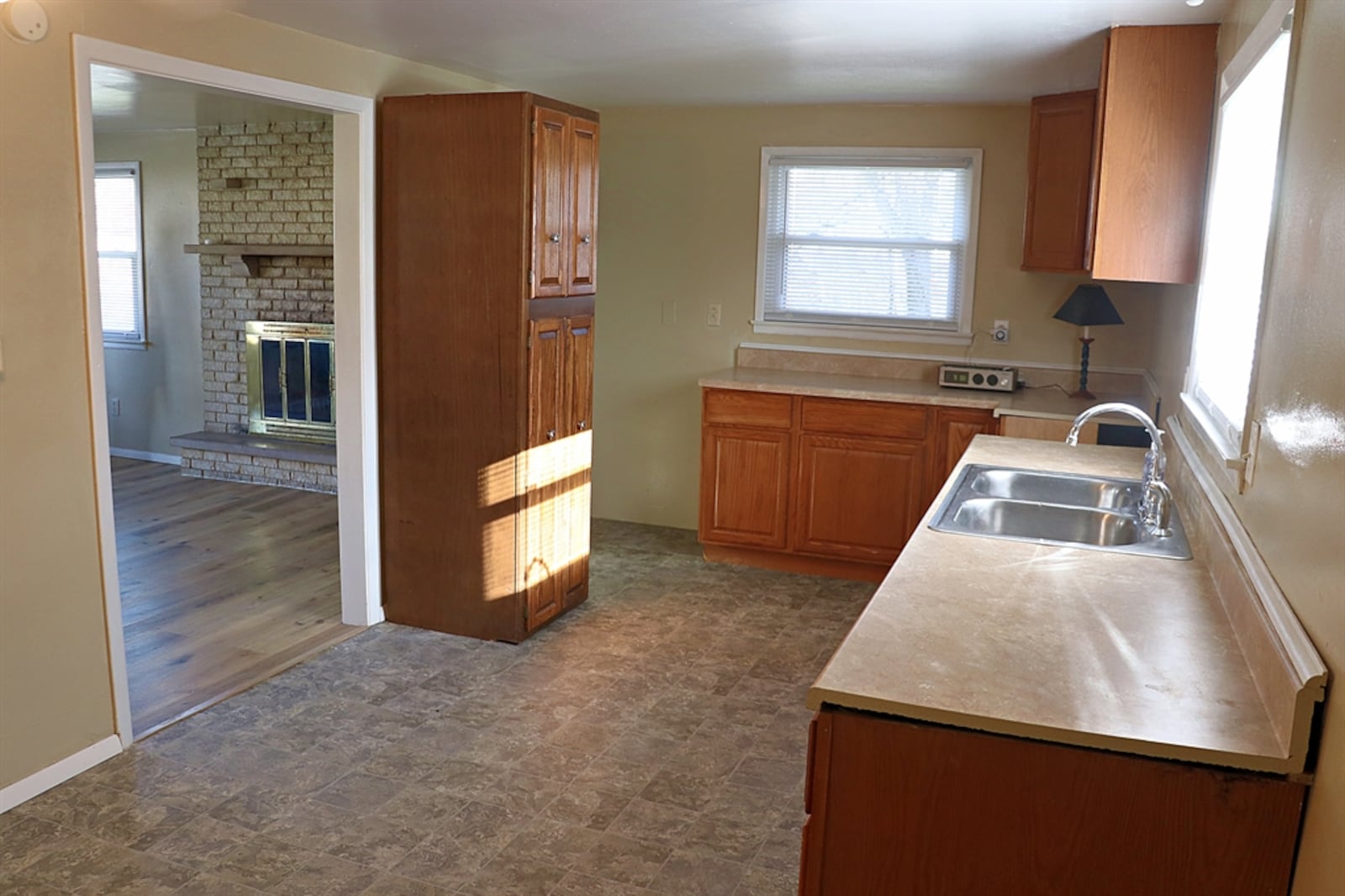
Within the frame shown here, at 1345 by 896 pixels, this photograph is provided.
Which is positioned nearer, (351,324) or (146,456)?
(351,324)

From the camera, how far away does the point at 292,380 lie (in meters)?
Answer: 6.71

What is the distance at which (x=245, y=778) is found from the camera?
9.83 feet

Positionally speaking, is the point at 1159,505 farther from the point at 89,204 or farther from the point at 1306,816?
the point at 89,204

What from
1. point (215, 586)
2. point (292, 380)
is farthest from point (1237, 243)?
point (292, 380)

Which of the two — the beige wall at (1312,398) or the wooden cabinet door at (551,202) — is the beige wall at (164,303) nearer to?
the wooden cabinet door at (551,202)

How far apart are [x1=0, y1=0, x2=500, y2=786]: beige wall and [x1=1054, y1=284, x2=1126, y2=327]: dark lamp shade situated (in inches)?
141

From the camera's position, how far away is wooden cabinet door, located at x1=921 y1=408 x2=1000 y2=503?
182 inches

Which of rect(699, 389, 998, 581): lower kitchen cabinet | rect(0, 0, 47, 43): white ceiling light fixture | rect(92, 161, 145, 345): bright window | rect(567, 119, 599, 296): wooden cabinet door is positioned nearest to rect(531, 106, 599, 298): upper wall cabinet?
rect(567, 119, 599, 296): wooden cabinet door

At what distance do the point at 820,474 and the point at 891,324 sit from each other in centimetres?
90

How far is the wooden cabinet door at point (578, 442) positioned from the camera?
4.22 m

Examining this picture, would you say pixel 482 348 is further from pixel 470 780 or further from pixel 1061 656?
pixel 1061 656

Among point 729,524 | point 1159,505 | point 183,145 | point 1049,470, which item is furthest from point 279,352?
point 1159,505

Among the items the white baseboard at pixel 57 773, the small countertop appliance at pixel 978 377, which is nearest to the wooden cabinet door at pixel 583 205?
the small countertop appliance at pixel 978 377

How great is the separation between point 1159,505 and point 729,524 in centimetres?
272
